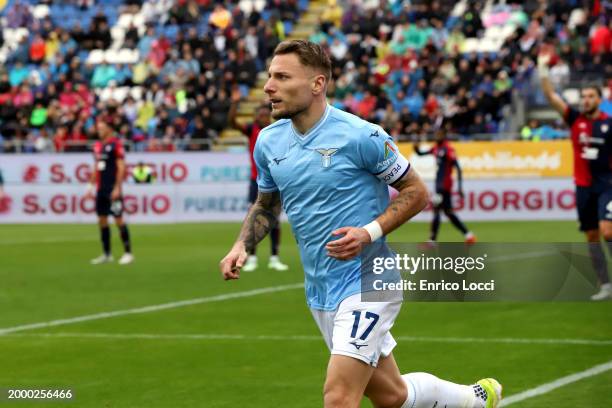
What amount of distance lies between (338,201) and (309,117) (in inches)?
17.6

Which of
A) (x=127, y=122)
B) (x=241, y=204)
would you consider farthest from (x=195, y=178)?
(x=127, y=122)

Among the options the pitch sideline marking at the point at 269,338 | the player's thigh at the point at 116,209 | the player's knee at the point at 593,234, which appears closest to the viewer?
the pitch sideline marking at the point at 269,338

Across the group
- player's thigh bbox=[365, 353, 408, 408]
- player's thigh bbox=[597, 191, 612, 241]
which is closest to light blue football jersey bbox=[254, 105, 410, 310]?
player's thigh bbox=[365, 353, 408, 408]

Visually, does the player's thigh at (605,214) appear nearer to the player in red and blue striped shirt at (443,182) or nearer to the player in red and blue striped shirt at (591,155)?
the player in red and blue striped shirt at (591,155)

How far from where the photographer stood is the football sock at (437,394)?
6266 mm

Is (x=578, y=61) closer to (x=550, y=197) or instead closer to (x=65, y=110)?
(x=550, y=197)

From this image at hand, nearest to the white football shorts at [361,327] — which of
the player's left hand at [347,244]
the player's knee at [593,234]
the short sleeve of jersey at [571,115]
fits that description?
the player's left hand at [347,244]

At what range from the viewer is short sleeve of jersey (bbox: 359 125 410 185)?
19.5ft

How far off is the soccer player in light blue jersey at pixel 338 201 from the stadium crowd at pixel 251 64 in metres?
24.1

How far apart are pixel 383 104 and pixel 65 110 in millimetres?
9710

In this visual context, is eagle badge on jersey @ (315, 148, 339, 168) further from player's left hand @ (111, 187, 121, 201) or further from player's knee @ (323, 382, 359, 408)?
player's left hand @ (111, 187, 121, 201)

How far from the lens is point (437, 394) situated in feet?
21.0

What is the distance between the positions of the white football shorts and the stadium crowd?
79.6 ft

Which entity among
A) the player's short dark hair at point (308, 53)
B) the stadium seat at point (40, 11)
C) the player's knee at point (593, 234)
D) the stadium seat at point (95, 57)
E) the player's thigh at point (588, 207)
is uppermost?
the player's short dark hair at point (308, 53)
